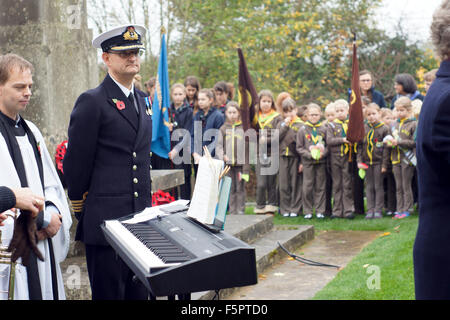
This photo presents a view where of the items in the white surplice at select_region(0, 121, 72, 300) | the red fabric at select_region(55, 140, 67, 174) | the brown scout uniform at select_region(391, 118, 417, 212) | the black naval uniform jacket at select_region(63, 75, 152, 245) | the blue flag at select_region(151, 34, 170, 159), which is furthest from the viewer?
the brown scout uniform at select_region(391, 118, 417, 212)

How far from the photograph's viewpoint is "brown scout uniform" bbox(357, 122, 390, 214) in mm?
10922

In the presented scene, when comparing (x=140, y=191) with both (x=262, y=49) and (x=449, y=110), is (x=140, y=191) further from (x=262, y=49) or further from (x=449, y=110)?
(x=262, y=49)

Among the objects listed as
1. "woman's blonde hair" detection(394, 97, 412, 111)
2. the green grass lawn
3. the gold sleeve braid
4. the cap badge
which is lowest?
the green grass lawn

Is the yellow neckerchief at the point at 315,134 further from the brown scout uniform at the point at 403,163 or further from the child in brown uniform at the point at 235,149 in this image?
the brown scout uniform at the point at 403,163

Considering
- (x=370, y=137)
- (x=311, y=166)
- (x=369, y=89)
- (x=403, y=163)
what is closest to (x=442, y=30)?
(x=403, y=163)

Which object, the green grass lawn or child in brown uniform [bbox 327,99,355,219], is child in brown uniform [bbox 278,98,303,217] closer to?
child in brown uniform [bbox 327,99,355,219]

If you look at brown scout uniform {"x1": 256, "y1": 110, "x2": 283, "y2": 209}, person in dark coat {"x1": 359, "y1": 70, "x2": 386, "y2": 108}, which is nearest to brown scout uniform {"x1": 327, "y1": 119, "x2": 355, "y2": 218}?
brown scout uniform {"x1": 256, "y1": 110, "x2": 283, "y2": 209}

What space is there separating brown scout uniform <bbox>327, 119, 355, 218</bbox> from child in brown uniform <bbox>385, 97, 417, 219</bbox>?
788mm

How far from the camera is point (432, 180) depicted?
9.56ft

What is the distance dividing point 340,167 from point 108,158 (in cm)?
757

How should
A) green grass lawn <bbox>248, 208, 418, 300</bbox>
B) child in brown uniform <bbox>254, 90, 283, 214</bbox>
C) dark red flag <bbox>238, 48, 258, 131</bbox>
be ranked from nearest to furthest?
green grass lawn <bbox>248, 208, 418, 300</bbox> < dark red flag <bbox>238, 48, 258, 131</bbox> < child in brown uniform <bbox>254, 90, 283, 214</bbox>
